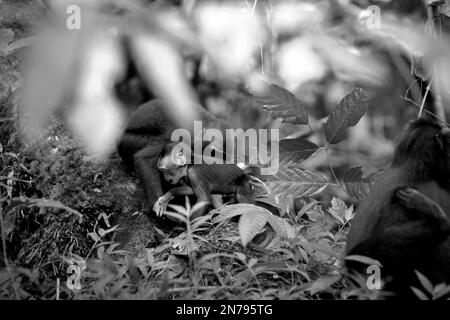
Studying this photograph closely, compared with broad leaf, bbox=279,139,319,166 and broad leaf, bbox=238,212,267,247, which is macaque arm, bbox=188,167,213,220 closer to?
broad leaf, bbox=279,139,319,166

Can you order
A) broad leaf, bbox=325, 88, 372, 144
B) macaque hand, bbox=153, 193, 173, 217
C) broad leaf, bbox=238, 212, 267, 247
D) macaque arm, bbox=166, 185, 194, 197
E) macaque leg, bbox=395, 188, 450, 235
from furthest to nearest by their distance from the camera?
macaque arm, bbox=166, 185, 194, 197
macaque hand, bbox=153, 193, 173, 217
broad leaf, bbox=325, 88, 372, 144
macaque leg, bbox=395, 188, 450, 235
broad leaf, bbox=238, 212, 267, 247

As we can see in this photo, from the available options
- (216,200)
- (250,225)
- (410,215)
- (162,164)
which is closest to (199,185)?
(216,200)

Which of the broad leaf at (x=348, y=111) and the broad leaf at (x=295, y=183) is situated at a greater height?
the broad leaf at (x=348, y=111)

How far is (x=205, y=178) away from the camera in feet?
Result: 14.9

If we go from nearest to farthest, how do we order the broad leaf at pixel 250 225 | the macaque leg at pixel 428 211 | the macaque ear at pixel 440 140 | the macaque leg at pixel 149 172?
the broad leaf at pixel 250 225 → the macaque leg at pixel 428 211 → the macaque ear at pixel 440 140 → the macaque leg at pixel 149 172

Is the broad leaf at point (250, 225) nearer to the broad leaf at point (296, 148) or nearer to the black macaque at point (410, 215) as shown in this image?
the black macaque at point (410, 215)

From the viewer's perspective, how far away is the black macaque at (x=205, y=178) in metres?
4.48

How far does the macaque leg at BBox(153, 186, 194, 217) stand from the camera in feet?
13.4

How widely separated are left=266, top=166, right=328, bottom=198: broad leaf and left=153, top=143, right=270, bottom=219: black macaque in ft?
2.54

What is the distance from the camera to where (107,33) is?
875 millimetres

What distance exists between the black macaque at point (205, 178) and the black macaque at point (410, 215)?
4.95ft

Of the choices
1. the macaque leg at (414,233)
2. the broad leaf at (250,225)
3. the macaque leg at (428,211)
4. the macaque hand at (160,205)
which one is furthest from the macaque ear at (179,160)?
the macaque leg at (428,211)

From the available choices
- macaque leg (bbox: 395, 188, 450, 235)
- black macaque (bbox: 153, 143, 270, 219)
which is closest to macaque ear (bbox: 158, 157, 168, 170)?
black macaque (bbox: 153, 143, 270, 219)

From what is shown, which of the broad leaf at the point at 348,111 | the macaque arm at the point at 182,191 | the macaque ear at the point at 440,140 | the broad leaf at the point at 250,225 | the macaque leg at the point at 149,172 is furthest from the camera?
the macaque arm at the point at 182,191
